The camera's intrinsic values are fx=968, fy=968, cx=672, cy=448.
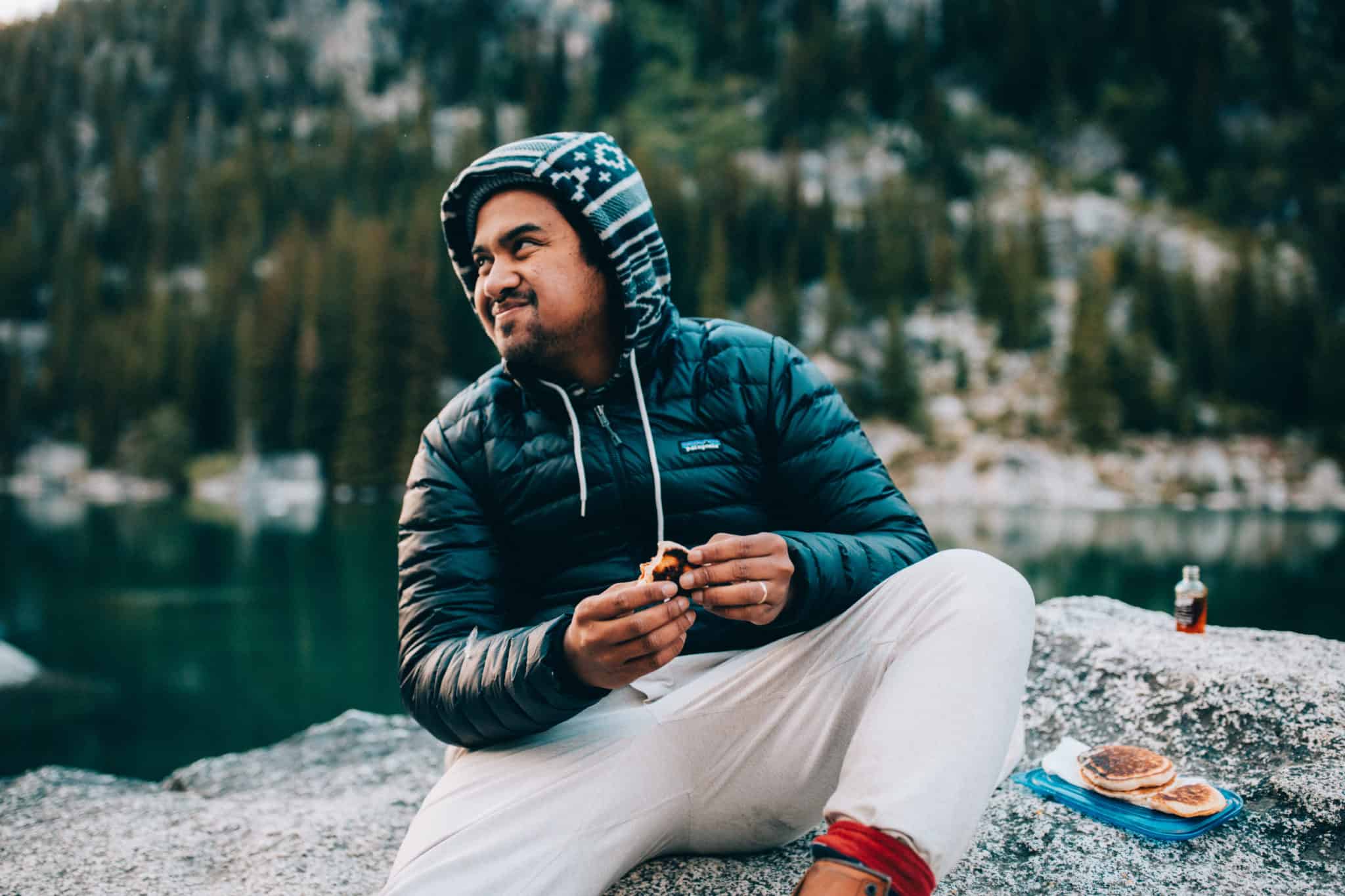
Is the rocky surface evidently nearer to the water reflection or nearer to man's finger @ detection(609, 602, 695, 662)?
man's finger @ detection(609, 602, 695, 662)

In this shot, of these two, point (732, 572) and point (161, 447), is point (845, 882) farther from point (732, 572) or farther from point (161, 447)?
point (161, 447)

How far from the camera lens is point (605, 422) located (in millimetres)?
2324

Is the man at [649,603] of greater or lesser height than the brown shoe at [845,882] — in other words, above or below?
above

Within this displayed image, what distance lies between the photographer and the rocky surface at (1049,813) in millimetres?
2402

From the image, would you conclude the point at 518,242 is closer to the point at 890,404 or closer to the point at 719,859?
the point at 719,859

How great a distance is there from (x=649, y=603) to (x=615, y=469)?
63 cm

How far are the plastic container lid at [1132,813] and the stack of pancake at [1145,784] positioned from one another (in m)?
0.02

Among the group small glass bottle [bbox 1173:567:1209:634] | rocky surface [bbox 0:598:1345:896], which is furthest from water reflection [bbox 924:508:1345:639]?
rocky surface [bbox 0:598:1345:896]

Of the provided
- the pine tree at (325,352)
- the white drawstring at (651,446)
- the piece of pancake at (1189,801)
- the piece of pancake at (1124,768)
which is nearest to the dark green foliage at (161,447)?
the pine tree at (325,352)

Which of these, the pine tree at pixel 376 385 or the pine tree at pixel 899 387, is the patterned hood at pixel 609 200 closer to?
the pine tree at pixel 376 385

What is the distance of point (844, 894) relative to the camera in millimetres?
1496

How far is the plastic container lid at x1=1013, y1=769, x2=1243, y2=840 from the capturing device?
253 cm

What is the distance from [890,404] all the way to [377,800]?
60225mm

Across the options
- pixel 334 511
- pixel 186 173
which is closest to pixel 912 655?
pixel 334 511
